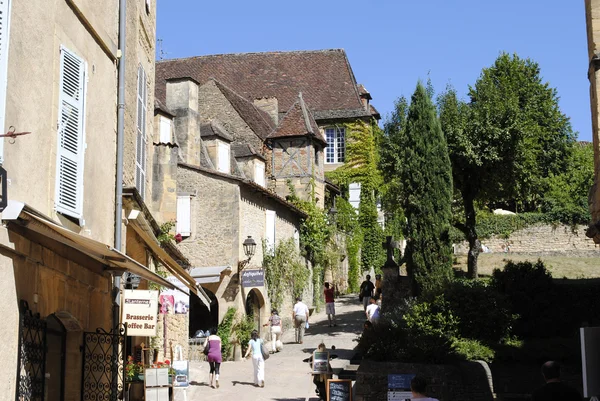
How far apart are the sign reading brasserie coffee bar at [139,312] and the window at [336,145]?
3263cm

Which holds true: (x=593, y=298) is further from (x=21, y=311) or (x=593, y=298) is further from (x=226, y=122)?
(x=226, y=122)

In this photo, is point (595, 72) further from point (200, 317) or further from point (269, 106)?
point (269, 106)

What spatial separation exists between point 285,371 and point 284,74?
97.0 feet

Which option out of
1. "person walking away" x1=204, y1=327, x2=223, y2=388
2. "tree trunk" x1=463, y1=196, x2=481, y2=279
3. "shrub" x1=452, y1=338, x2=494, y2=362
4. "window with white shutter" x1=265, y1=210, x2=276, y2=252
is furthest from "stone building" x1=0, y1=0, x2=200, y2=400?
"tree trunk" x1=463, y1=196, x2=481, y2=279

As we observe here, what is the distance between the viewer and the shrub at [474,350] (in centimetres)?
1677

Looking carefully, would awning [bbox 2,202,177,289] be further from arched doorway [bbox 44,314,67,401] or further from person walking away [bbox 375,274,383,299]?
person walking away [bbox 375,274,383,299]

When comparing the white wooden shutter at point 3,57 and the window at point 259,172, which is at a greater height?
the window at point 259,172

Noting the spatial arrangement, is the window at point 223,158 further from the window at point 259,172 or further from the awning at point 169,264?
the awning at point 169,264

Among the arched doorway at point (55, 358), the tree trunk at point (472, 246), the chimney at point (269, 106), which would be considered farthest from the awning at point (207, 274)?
the arched doorway at point (55, 358)

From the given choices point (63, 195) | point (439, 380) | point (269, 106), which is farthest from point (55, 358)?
point (269, 106)

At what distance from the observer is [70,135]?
9359 millimetres

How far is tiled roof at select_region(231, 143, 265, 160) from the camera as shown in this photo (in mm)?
30730

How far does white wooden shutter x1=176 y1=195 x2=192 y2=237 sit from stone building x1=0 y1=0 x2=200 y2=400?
12915mm

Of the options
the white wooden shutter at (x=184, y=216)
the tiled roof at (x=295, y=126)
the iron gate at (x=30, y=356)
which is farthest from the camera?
the tiled roof at (x=295, y=126)
